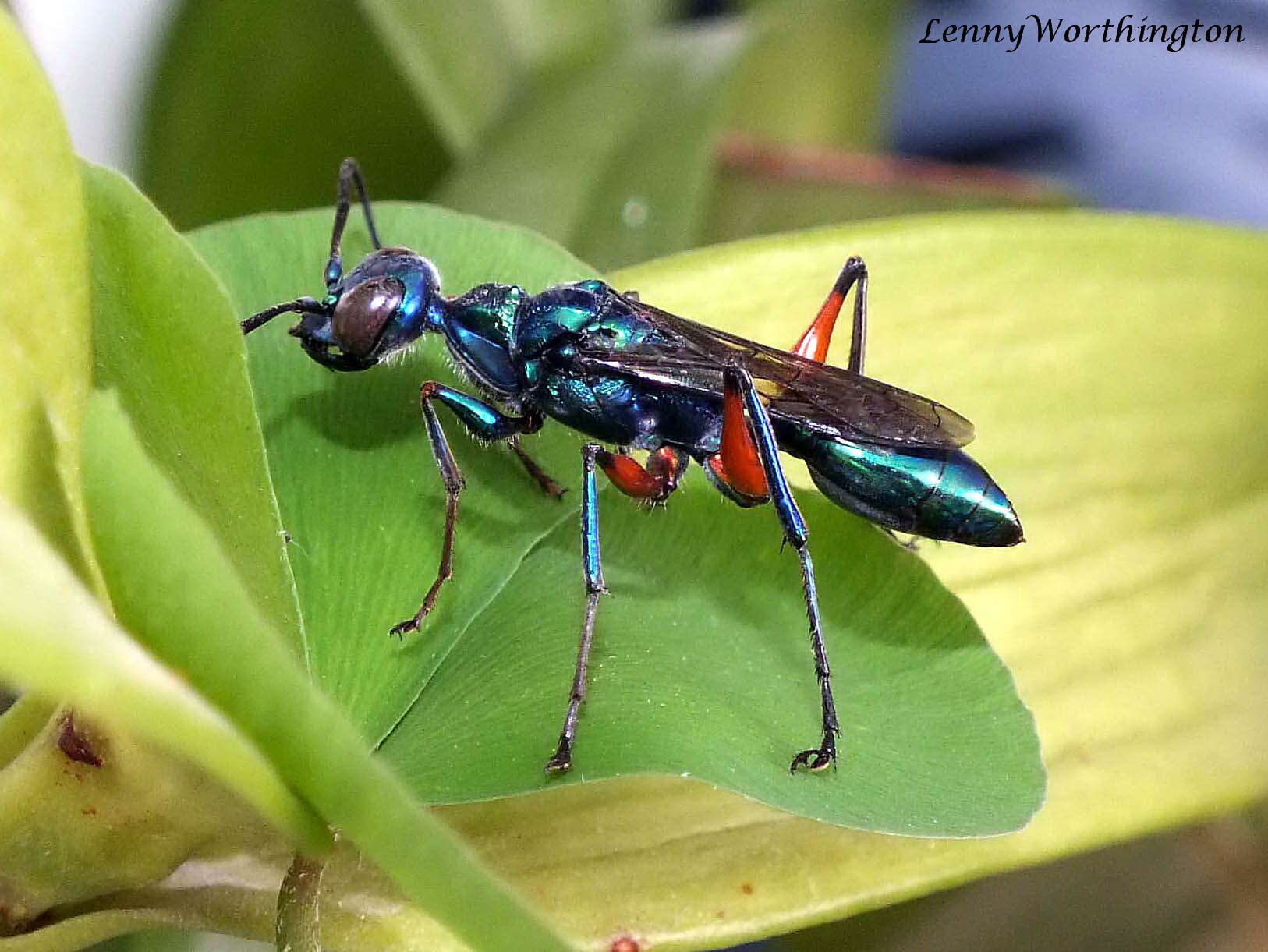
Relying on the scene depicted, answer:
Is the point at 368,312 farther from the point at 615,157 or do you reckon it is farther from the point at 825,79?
the point at 825,79

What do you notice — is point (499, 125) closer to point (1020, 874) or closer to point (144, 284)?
point (144, 284)

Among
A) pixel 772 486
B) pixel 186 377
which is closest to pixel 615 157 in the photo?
pixel 772 486

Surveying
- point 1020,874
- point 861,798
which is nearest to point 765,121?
point 1020,874

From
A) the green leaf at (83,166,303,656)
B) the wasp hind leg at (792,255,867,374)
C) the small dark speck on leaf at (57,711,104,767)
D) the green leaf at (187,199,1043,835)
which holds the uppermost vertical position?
the green leaf at (83,166,303,656)

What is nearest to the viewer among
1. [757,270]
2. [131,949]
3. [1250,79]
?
[131,949]

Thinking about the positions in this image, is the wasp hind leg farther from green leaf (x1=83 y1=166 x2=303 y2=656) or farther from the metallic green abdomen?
green leaf (x1=83 y1=166 x2=303 y2=656)

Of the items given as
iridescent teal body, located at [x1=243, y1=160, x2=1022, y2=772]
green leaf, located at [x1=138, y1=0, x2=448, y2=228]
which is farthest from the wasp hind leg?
green leaf, located at [x1=138, y1=0, x2=448, y2=228]
